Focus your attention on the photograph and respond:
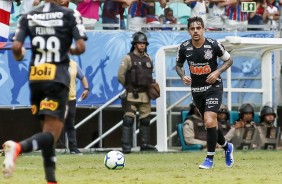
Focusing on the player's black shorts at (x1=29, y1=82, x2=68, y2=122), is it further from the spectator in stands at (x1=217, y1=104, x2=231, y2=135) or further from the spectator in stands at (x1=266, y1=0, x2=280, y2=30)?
the spectator in stands at (x1=266, y1=0, x2=280, y2=30)

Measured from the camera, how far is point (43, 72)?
10.8 m

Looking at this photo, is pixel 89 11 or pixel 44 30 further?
pixel 89 11

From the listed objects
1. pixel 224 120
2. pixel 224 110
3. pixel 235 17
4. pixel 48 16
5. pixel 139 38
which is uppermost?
pixel 48 16

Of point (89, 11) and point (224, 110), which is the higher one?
point (89, 11)

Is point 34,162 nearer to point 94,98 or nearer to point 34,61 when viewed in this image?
point 94,98

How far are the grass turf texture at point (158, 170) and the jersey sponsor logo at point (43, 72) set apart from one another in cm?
216

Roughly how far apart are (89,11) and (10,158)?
1284 centimetres

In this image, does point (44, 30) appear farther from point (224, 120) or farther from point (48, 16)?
point (224, 120)

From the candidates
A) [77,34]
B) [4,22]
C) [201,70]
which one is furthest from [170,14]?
Answer: [77,34]

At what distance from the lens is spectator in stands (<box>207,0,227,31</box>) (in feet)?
77.9

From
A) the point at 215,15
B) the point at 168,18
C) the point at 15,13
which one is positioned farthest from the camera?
the point at 215,15

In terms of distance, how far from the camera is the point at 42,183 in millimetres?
12320

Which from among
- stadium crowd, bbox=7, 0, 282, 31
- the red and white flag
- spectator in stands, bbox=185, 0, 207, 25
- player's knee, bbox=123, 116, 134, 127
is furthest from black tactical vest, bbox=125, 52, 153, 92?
the red and white flag

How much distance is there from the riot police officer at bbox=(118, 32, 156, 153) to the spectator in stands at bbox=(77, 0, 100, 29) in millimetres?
1470
